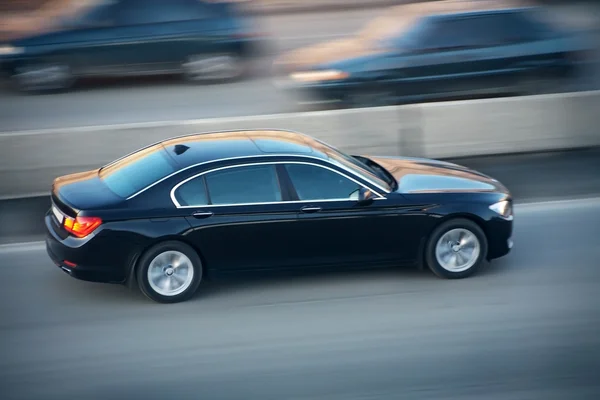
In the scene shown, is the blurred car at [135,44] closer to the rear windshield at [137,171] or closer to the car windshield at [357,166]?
A: the rear windshield at [137,171]

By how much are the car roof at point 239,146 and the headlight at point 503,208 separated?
1593 mm

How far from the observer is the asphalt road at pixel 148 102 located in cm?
1522

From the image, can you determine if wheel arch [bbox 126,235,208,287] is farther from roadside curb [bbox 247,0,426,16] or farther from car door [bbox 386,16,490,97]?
roadside curb [bbox 247,0,426,16]

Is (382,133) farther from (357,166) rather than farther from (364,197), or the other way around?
(364,197)

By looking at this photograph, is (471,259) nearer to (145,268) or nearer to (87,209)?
(145,268)

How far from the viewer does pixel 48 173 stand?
1076cm

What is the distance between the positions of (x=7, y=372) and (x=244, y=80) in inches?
449

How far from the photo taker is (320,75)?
14.0 metres

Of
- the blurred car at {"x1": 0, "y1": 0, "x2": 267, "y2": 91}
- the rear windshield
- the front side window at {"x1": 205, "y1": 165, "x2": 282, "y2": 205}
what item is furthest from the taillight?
the blurred car at {"x1": 0, "y1": 0, "x2": 267, "y2": 91}

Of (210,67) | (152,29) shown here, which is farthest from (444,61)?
(152,29)

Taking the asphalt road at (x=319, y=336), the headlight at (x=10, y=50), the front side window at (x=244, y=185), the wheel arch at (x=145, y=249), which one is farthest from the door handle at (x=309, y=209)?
the headlight at (x=10, y=50)

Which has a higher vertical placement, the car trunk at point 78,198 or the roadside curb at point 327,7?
the roadside curb at point 327,7

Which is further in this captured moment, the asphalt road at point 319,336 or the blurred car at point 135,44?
the blurred car at point 135,44

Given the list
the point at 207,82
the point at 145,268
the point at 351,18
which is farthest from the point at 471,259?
the point at 351,18
